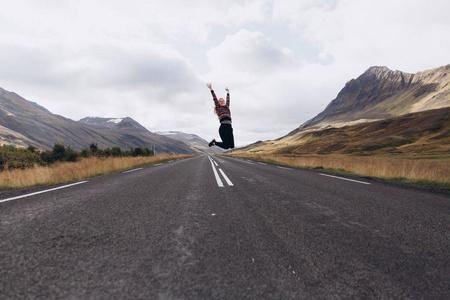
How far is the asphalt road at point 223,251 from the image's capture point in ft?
4.78

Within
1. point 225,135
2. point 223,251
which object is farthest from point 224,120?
point 223,251

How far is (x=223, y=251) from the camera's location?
2.03 meters

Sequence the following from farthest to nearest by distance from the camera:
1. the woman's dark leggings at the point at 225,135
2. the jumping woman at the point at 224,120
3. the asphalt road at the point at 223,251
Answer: the woman's dark leggings at the point at 225,135
the jumping woman at the point at 224,120
the asphalt road at the point at 223,251

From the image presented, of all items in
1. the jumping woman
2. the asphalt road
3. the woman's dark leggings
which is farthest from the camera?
the woman's dark leggings

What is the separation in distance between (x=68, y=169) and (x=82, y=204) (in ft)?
21.8

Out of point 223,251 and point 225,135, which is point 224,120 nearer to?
point 225,135

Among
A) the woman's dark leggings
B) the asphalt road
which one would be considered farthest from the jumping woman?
the asphalt road

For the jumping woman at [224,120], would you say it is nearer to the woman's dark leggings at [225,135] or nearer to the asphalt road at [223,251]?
the woman's dark leggings at [225,135]

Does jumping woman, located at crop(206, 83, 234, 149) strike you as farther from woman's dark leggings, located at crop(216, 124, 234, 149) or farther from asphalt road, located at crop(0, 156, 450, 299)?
asphalt road, located at crop(0, 156, 450, 299)

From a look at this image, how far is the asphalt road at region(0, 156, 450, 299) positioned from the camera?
4.78 feet

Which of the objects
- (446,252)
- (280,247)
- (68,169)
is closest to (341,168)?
(446,252)

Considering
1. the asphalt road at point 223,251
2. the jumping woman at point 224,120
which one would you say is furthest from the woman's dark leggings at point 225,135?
the asphalt road at point 223,251

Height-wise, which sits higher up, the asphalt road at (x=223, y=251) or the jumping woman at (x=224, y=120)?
the jumping woman at (x=224, y=120)

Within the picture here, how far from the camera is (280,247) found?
2105 millimetres
